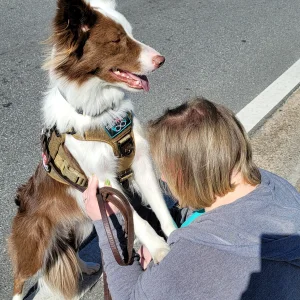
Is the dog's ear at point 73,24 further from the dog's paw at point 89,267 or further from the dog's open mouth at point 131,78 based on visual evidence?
the dog's paw at point 89,267

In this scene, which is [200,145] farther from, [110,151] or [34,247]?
[34,247]

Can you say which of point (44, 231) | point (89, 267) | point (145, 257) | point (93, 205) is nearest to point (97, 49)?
point (93, 205)

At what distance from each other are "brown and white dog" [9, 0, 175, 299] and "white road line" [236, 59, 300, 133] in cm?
198

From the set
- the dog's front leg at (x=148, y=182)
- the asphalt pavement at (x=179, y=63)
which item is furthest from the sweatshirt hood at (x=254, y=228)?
the asphalt pavement at (x=179, y=63)

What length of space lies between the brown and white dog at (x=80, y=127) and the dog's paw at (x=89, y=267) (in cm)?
21

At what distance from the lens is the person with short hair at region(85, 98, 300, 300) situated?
1473 mm

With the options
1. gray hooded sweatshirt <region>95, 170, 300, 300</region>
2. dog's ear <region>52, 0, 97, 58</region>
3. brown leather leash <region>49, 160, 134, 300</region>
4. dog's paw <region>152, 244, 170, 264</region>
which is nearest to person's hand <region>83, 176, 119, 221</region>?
brown leather leash <region>49, 160, 134, 300</region>

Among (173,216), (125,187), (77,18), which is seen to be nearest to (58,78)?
(77,18)

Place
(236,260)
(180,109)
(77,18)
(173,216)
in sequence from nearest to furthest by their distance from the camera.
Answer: (236,260), (180,109), (77,18), (173,216)

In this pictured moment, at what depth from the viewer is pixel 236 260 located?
147 centimetres

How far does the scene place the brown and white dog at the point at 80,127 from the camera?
7.94ft

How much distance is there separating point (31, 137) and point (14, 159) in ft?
1.20

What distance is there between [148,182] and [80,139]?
1.68ft

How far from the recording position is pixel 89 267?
294 cm
